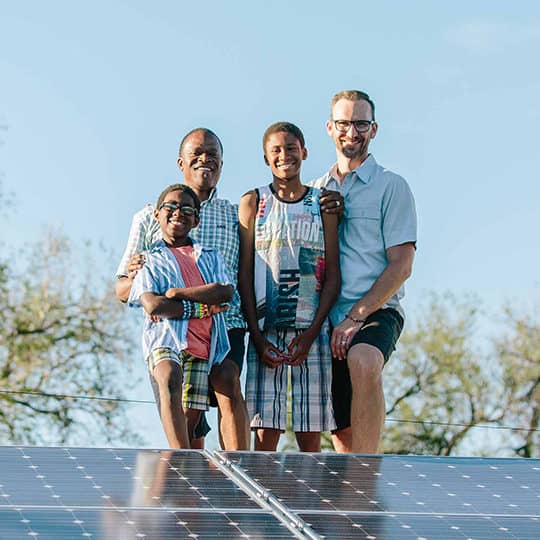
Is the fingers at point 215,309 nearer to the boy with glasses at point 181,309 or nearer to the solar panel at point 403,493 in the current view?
the boy with glasses at point 181,309

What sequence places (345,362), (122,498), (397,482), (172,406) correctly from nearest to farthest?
(122,498), (397,482), (172,406), (345,362)

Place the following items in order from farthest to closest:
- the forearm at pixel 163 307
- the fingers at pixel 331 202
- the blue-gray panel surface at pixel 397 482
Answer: the fingers at pixel 331 202 < the forearm at pixel 163 307 < the blue-gray panel surface at pixel 397 482

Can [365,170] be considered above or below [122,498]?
above

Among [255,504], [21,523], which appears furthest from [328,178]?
[21,523]

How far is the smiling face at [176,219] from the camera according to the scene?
26.5 ft

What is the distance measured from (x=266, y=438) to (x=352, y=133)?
5.91 feet

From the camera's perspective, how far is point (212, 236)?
8445mm

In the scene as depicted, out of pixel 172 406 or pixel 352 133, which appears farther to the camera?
pixel 352 133

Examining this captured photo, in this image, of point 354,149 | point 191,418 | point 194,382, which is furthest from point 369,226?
point 191,418

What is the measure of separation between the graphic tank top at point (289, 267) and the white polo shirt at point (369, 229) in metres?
0.19

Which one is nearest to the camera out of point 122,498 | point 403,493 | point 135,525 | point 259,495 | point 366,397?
point 135,525

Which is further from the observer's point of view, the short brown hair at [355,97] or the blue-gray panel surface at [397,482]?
the short brown hair at [355,97]

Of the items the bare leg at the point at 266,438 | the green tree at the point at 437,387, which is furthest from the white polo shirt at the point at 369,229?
the green tree at the point at 437,387

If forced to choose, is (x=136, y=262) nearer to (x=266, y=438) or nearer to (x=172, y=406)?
(x=172, y=406)
